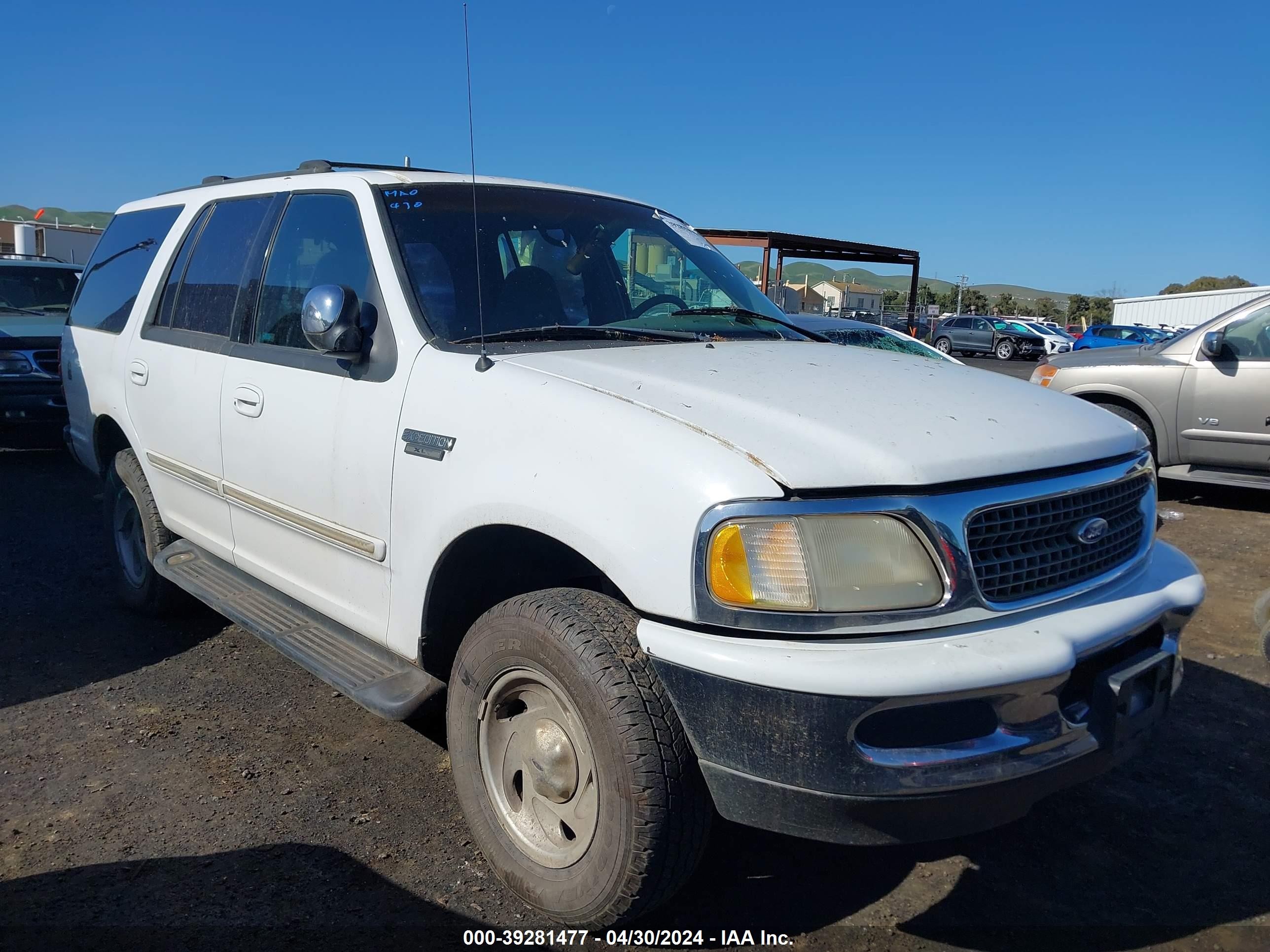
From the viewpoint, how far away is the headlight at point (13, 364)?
338 inches

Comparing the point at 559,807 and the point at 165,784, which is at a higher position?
Answer: the point at 559,807

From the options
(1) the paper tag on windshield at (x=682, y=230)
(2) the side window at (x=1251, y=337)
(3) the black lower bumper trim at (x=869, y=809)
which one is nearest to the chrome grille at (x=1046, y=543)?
(3) the black lower bumper trim at (x=869, y=809)

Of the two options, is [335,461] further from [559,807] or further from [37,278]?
[37,278]

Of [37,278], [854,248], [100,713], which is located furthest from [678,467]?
[854,248]

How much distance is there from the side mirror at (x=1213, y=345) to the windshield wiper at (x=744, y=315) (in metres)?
5.28

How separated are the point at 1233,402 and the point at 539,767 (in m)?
6.96

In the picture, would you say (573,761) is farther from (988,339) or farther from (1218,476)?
(988,339)

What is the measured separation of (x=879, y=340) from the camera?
932 cm

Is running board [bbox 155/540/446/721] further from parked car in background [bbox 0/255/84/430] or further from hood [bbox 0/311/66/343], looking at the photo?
hood [bbox 0/311/66/343]

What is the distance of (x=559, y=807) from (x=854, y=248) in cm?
2414

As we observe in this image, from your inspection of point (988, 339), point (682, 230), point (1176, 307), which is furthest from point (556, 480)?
point (1176, 307)

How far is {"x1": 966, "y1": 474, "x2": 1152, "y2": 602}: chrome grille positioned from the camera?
2.08 metres

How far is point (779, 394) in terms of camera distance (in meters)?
2.35

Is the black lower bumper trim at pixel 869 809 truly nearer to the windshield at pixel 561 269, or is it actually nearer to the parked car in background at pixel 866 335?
the windshield at pixel 561 269
